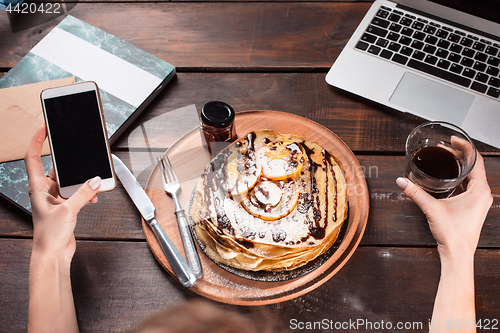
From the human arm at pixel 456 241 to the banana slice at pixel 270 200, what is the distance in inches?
12.8

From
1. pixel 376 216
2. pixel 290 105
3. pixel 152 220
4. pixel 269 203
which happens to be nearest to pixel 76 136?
pixel 152 220

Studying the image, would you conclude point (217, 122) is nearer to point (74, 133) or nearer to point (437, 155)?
point (74, 133)

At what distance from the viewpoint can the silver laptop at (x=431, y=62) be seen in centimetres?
119

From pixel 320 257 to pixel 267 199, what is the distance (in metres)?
0.23

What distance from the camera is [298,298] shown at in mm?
1029

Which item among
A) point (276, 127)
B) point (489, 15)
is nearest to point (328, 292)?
point (276, 127)

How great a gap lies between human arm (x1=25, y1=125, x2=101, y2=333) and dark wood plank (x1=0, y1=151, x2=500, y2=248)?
16cm

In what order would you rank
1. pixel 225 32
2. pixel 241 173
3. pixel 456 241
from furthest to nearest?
pixel 225 32 → pixel 241 173 → pixel 456 241

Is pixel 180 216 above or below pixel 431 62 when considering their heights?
below

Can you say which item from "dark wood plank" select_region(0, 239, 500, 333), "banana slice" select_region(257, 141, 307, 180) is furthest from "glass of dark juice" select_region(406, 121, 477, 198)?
"banana slice" select_region(257, 141, 307, 180)

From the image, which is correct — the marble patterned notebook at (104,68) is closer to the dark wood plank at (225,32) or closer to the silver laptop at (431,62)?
the dark wood plank at (225,32)

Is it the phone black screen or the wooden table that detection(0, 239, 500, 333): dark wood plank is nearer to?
the wooden table

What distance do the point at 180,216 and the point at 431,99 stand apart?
959 mm

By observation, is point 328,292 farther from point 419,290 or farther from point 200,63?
point 200,63
